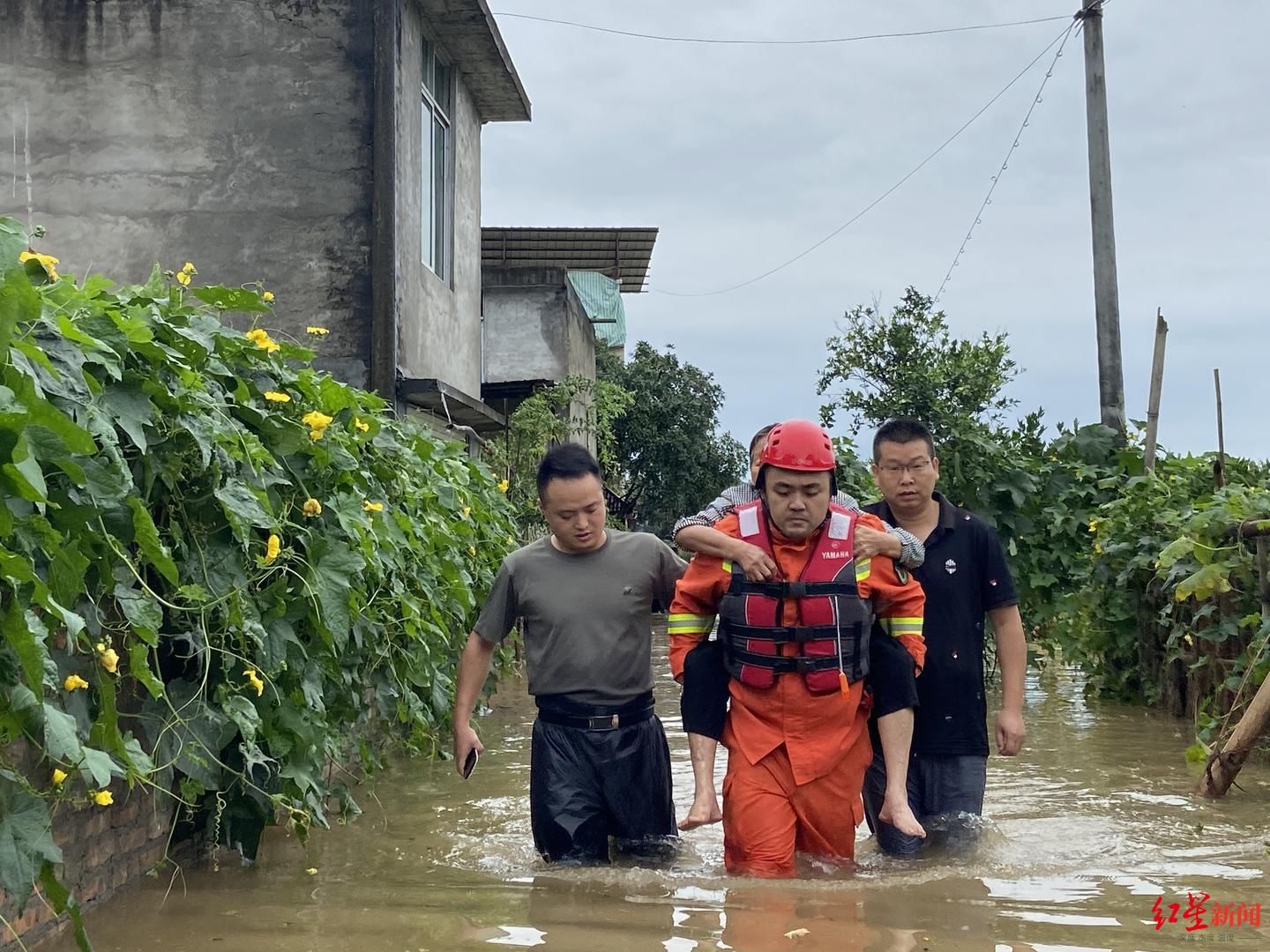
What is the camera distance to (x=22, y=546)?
11.4 ft

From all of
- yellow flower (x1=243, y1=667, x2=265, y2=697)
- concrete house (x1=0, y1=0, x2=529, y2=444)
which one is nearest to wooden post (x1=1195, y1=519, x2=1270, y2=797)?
yellow flower (x1=243, y1=667, x2=265, y2=697)

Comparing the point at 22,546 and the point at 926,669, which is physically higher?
the point at 22,546

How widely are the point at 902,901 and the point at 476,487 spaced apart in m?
5.61

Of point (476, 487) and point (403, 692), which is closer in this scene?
point (403, 692)

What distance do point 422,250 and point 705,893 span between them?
9.78 m

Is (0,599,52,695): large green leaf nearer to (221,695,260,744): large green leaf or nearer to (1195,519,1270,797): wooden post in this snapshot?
(221,695,260,744): large green leaf

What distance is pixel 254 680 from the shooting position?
456cm

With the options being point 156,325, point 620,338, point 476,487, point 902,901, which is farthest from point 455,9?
point 620,338

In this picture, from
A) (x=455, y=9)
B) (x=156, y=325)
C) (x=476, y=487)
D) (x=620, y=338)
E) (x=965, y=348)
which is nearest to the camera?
(x=156, y=325)

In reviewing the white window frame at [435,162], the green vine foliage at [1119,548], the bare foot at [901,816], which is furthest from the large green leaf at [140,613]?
the white window frame at [435,162]

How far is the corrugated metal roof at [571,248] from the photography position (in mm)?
30172

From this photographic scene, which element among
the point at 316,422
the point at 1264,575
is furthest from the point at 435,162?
the point at 316,422

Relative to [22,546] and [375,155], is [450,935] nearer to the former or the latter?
[22,546]

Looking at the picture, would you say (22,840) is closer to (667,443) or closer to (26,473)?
(26,473)
